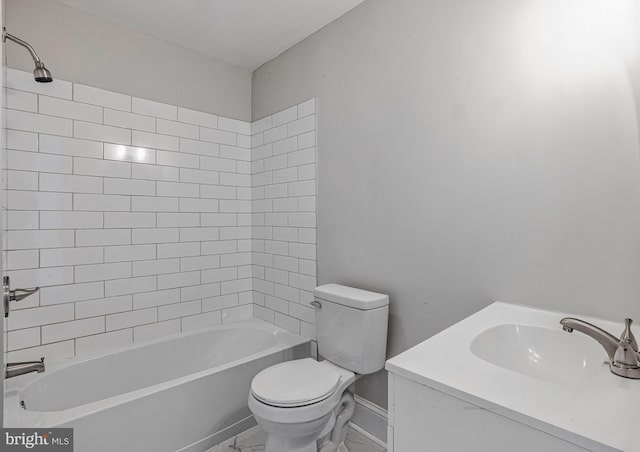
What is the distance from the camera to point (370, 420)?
6.28ft

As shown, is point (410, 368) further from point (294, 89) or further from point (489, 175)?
point (294, 89)

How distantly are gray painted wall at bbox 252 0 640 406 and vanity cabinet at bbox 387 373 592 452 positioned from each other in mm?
787

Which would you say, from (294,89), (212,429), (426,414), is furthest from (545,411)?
(294,89)

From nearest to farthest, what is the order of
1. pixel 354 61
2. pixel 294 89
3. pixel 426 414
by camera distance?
1. pixel 426 414
2. pixel 354 61
3. pixel 294 89

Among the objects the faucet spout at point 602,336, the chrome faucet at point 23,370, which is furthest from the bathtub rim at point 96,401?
the faucet spout at point 602,336

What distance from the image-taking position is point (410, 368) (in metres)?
0.79

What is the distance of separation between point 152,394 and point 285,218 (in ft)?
4.36

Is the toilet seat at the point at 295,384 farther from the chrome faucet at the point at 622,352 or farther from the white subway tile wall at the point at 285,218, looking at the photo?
the chrome faucet at the point at 622,352

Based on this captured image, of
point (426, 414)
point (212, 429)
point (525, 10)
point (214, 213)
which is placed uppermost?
point (525, 10)

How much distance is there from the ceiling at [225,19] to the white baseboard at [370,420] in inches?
91.6

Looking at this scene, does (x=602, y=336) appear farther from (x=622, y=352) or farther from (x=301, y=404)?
(x=301, y=404)

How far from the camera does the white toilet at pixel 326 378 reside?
1.44 metres

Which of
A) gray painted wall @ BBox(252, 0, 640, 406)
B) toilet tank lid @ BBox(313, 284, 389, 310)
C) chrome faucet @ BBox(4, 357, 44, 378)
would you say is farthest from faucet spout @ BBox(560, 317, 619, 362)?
chrome faucet @ BBox(4, 357, 44, 378)

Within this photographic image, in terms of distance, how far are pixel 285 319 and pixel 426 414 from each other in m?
1.77
